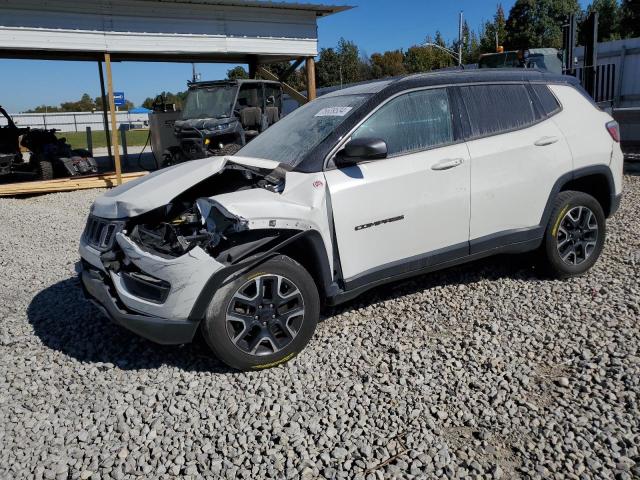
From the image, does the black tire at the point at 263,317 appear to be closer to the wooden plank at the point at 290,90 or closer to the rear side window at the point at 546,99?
the rear side window at the point at 546,99

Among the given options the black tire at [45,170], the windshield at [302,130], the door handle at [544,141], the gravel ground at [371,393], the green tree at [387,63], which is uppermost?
the green tree at [387,63]

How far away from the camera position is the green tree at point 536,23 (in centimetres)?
5194

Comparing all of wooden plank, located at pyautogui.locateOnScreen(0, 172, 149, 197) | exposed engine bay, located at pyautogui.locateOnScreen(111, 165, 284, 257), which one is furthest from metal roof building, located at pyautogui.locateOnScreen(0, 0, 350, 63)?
exposed engine bay, located at pyautogui.locateOnScreen(111, 165, 284, 257)

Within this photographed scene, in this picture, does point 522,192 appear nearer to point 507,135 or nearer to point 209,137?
point 507,135

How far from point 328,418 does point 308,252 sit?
1.16 metres

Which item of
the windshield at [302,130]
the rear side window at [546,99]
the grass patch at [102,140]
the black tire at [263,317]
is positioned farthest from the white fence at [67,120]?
the black tire at [263,317]

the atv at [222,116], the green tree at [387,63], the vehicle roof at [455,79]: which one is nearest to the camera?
the vehicle roof at [455,79]

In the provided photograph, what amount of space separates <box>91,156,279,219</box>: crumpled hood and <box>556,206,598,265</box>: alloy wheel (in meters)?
2.61

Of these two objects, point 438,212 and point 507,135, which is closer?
point 438,212

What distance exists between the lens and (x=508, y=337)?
4.09m

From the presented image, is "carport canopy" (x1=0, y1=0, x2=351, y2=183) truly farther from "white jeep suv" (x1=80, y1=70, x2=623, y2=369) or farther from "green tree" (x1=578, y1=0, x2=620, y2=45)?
"green tree" (x1=578, y1=0, x2=620, y2=45)

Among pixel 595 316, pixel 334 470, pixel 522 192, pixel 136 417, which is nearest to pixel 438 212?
pixel 522 192

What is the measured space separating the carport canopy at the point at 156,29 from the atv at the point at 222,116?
3.87 ft

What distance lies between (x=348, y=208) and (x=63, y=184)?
1097 cm
